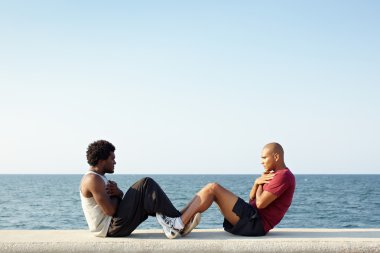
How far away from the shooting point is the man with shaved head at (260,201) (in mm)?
5922

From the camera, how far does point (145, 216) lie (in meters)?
5.96

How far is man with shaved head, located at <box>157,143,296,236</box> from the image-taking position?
5922 mm

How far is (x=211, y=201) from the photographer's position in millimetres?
6008

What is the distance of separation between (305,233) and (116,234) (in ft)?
7.45

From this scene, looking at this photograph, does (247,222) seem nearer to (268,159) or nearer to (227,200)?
(227,200)

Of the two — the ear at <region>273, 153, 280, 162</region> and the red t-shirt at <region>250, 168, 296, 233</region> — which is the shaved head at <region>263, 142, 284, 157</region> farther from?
the red t-shirt at <region>250, 168, 296, 233</region>

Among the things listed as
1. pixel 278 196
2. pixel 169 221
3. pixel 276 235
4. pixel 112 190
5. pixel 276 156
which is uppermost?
pixel 276 156

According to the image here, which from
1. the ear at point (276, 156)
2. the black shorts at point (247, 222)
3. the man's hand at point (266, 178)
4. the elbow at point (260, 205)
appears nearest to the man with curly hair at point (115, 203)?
the black shorts at point (247, 222)

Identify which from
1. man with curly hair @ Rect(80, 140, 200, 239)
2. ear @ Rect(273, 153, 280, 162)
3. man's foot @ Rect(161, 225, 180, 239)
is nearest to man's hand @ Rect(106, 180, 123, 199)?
man with curly hair @ Rect(80, 140, 200, 239)

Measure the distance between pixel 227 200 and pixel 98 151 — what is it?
1.62 meters

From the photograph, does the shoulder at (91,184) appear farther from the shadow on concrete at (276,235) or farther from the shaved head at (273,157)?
the shaved head at (273,157)

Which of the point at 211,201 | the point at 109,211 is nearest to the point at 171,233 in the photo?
the point at 211,201

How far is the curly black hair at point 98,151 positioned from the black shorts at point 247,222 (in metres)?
1.64

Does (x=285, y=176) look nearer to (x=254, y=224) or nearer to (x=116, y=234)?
(x=254, y=224)
